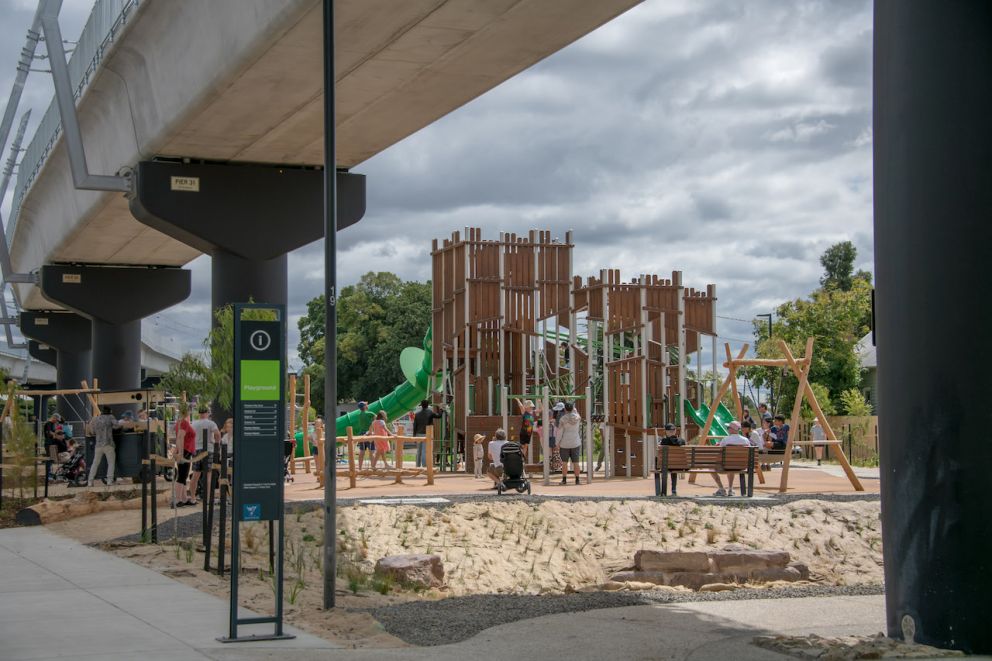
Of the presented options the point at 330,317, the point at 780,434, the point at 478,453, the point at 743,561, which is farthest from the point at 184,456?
the point at 780,434

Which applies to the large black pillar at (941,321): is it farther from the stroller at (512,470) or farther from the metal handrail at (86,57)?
the metal handrail at (86,57)

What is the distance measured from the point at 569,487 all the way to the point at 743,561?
8.78 meters

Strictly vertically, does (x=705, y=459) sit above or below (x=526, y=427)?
below

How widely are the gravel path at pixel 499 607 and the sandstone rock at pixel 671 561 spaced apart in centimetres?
159

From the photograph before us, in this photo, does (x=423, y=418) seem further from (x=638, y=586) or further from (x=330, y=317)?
(x=330, y=317)

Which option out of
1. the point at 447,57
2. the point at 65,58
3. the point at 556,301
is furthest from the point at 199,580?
the point at 556,301

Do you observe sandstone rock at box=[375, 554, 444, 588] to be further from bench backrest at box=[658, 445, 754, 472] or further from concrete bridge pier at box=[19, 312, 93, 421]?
concrete bridge pier at box=[19, 312, 93, 421]

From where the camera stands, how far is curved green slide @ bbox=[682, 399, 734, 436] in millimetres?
31641

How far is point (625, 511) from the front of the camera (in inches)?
771

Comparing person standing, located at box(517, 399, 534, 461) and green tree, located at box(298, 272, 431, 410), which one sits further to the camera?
green tree, located at box(298, 272, 431, 410)

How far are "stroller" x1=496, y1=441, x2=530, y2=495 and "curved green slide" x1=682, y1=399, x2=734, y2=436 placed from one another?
832 cm

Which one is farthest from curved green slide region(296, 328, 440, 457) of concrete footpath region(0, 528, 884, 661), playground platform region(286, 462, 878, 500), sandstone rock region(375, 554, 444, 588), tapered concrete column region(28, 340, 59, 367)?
concrete footpath region(0, 528, 884, 661)

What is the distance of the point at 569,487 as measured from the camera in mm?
24016

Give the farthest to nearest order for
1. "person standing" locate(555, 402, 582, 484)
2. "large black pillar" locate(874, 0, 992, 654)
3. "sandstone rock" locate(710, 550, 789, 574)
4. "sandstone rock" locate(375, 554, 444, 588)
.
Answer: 1. "person standing" locate(555, 402, 582, 484)
2. "sandstone rock" locate(710, 550, 789, 574)
3. "sandstone rock" locate(375, 554, 444, 588)
4. "large black pillar" locate(874, 0, 992, 654)
